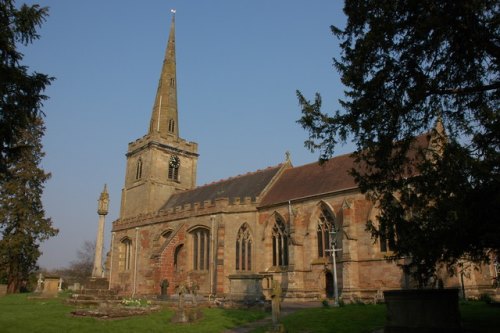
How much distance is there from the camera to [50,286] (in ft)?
94.5

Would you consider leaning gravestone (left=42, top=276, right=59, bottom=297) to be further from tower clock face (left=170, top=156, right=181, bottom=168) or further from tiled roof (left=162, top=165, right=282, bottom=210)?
tower clock face (left=170, top=156, right=181, bottom=168)

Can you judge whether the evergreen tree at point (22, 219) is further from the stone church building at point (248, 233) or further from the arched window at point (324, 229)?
the arched window at point (324, 229)

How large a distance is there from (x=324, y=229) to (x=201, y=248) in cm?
986

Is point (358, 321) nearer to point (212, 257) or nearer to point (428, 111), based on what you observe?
point (428, 111)

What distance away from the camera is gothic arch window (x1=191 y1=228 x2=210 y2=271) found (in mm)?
30828

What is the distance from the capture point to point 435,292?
939 cm

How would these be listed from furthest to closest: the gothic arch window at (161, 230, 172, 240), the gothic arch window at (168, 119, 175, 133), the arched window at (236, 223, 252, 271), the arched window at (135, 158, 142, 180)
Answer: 1. the gothic arch window at (168, 119, 175, 133)
2. the arched window at (135, 158, 142, 180)
3. the gothic arch window at (161, 230, 172, 240)
4. the arched window at (236, 223, 252, 271)

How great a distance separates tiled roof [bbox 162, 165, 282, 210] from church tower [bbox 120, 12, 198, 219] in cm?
172

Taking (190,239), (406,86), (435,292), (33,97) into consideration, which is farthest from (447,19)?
(190,239)

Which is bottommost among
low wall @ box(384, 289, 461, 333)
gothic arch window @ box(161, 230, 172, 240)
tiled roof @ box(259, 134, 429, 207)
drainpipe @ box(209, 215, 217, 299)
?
low wall @ box(384, 289, 461, 333)

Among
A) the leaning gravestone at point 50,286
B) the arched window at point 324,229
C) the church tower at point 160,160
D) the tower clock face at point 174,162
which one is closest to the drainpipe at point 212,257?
the arched window at point 324,229

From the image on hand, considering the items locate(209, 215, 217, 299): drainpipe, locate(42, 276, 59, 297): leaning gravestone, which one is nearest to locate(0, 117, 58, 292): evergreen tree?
locate(42, 276, 59, 297): leaning gravestone

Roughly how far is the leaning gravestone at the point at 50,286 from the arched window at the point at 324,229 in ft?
58.3

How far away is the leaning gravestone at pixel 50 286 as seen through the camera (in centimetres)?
2817
